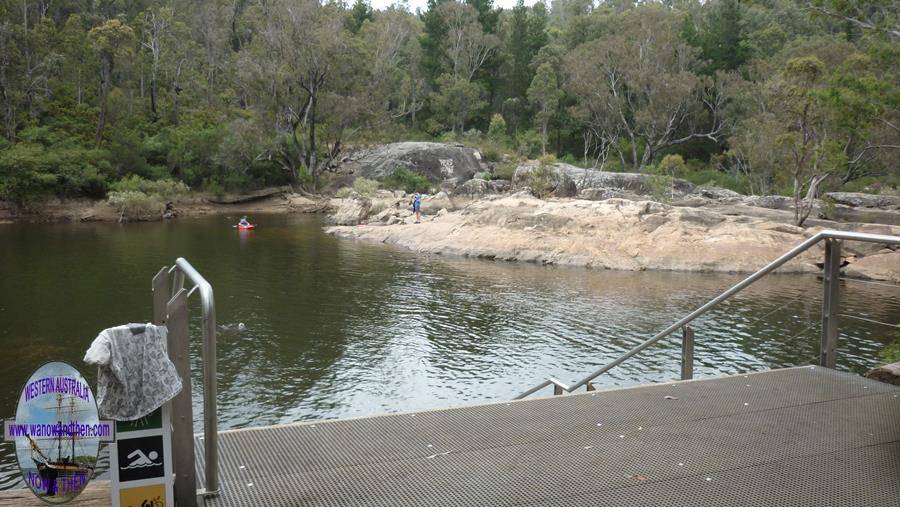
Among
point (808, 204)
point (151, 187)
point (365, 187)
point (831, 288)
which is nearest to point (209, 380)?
point (831, 288)

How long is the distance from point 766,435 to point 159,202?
42.2 meters

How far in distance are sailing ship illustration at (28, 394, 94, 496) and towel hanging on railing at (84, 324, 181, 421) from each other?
152mm

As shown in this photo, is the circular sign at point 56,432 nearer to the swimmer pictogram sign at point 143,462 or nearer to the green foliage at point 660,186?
the swimmer pictogram sign at point 143,462

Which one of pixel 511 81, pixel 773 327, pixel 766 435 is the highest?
pixel 511 81

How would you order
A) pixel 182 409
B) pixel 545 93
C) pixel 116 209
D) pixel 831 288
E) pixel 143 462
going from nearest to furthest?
1. pixel 143 462
2. pixel 182 409
3. pixel 831 288
4. pixel 116 209
5. pixel 545 93

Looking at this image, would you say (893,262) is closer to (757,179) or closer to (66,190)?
(757,179)

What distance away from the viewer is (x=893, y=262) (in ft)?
74.5

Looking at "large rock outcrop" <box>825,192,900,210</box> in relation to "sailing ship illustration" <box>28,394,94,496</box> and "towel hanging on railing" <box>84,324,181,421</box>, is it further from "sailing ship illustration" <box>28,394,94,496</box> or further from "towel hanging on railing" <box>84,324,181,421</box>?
"sailing ship illustration" <box>28,394,94,496</box>

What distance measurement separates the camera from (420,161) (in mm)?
54688

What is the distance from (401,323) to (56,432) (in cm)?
1305

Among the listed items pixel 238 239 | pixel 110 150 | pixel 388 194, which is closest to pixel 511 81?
pixel 388 194

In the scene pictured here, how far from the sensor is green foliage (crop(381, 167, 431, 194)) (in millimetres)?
51312

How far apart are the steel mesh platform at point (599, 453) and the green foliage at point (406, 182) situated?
4588 cm

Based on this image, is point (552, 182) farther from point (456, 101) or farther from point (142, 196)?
point (456, 101)
